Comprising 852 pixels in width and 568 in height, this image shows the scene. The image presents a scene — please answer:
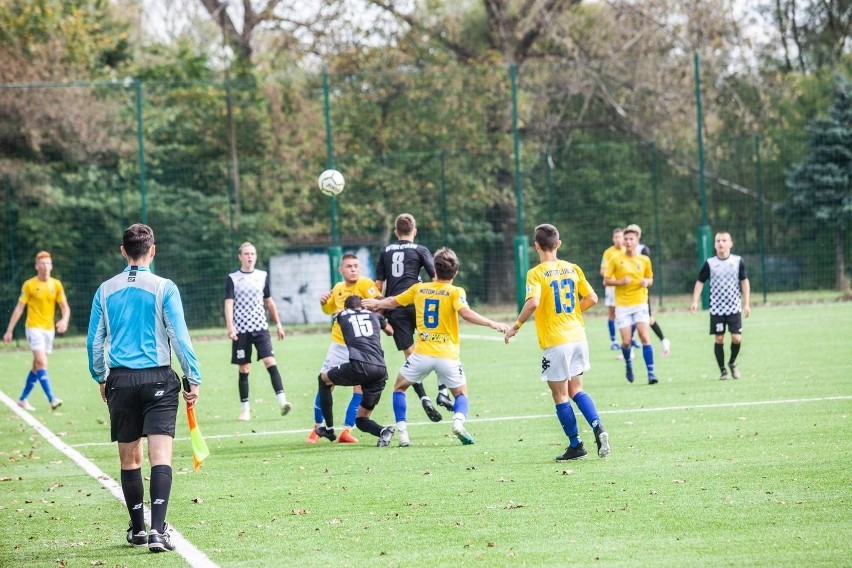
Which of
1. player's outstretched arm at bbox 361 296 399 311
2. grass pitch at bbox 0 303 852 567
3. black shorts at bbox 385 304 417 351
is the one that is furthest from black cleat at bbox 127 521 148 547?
black shorts at bbox 385 304 417 351

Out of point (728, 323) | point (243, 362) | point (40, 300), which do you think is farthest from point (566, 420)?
point (40, 300)

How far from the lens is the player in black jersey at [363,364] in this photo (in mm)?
10516

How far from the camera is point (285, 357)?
21.6 m

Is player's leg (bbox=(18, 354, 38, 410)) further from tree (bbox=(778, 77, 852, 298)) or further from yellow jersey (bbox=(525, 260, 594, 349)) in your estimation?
tree (bbox=(778, 77, 852, 298))

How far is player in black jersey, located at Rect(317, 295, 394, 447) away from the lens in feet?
34.5

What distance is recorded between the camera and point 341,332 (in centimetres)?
1093

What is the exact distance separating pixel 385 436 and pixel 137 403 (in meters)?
3.95

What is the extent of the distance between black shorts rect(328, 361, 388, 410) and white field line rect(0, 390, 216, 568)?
226 centimetres

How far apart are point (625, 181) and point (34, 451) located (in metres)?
26.4

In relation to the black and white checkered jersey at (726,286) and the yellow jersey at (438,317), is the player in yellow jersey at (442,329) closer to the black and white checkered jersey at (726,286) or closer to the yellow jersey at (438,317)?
the yellow jersey at (438,317)

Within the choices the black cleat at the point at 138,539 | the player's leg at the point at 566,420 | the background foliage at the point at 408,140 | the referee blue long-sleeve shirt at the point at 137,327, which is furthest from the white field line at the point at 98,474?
the background foliage at the point at 408,140

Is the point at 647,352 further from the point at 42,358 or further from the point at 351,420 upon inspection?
the point at 42,358

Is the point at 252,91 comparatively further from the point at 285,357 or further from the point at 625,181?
the point at 285,357

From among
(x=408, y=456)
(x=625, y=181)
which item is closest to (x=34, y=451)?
(x=408, y=456)
